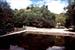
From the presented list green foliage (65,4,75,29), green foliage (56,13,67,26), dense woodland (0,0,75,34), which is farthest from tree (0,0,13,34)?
green foliage (65,4,75,29)

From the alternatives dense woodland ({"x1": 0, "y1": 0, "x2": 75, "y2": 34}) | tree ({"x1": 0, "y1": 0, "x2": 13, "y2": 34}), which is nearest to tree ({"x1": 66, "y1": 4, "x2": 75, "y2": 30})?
dense woodland ({"x1": 0, "y1": 0, "x2": 75, "y2": 34})

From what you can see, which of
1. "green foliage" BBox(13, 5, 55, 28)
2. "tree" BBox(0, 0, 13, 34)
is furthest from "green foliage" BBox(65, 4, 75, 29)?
"tree" BBox(0, 0, 13, 34)

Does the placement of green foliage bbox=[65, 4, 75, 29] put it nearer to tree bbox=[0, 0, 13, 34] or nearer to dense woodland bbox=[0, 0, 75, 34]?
dense woodland bbox=[0, 0, 75, 34]

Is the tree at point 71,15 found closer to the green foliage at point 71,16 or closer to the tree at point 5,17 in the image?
the green foliage at point 71,16

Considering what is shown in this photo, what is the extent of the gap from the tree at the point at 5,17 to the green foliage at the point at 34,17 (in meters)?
0.09

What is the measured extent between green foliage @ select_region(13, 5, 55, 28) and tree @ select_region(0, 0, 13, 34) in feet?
0.29

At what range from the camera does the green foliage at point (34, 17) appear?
2410 millimetres

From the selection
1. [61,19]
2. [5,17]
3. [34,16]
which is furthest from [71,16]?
[5,17]

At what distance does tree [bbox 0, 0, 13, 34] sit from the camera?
2.44m

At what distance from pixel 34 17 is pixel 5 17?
0.43 metres

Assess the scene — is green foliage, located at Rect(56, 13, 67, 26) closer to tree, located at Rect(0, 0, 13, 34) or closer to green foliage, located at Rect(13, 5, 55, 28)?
green foliage, located at Rect(13, 5, 55, 28)

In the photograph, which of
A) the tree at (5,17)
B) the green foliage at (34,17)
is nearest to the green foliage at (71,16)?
the green foliage at (34,17)

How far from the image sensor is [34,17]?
2.41 m

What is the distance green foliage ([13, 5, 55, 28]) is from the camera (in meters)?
2.41
